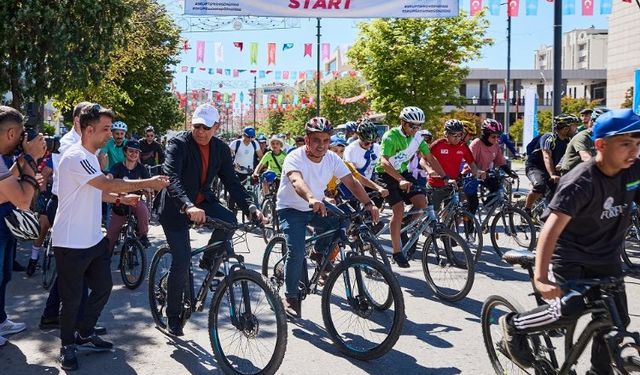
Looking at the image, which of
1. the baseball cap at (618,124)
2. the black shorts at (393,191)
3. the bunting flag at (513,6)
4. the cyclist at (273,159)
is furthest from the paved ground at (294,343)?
the bunting flag at (513,6)

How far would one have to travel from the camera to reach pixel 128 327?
5.71 meters

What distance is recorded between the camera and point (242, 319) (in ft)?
14.6

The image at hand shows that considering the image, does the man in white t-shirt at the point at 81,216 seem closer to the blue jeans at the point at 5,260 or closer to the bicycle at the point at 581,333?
the blue jeans at the point at 5,260

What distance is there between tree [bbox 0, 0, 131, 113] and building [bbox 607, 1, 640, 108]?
55.5 meters

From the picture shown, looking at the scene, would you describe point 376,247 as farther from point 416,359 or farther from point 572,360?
point 572,360

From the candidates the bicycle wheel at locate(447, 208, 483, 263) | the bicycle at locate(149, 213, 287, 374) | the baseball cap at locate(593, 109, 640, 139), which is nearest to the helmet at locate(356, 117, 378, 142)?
the bicycle wheel at locate(447, 208, 483, 263)

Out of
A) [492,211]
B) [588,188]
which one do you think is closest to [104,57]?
[492,211]

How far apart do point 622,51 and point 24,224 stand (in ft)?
212

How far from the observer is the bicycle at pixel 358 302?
4707mm

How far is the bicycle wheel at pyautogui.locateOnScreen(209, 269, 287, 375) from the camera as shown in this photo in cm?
421

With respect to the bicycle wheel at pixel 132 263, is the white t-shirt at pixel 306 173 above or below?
above

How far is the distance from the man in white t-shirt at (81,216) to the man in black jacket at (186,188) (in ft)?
1.70

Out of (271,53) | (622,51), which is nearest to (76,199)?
(271,53)

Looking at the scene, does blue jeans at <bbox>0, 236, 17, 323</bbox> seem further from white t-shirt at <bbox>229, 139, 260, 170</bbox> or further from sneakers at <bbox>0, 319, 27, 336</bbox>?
white t-shirt at <bbox>229, 139, 260, 170</bbox>
